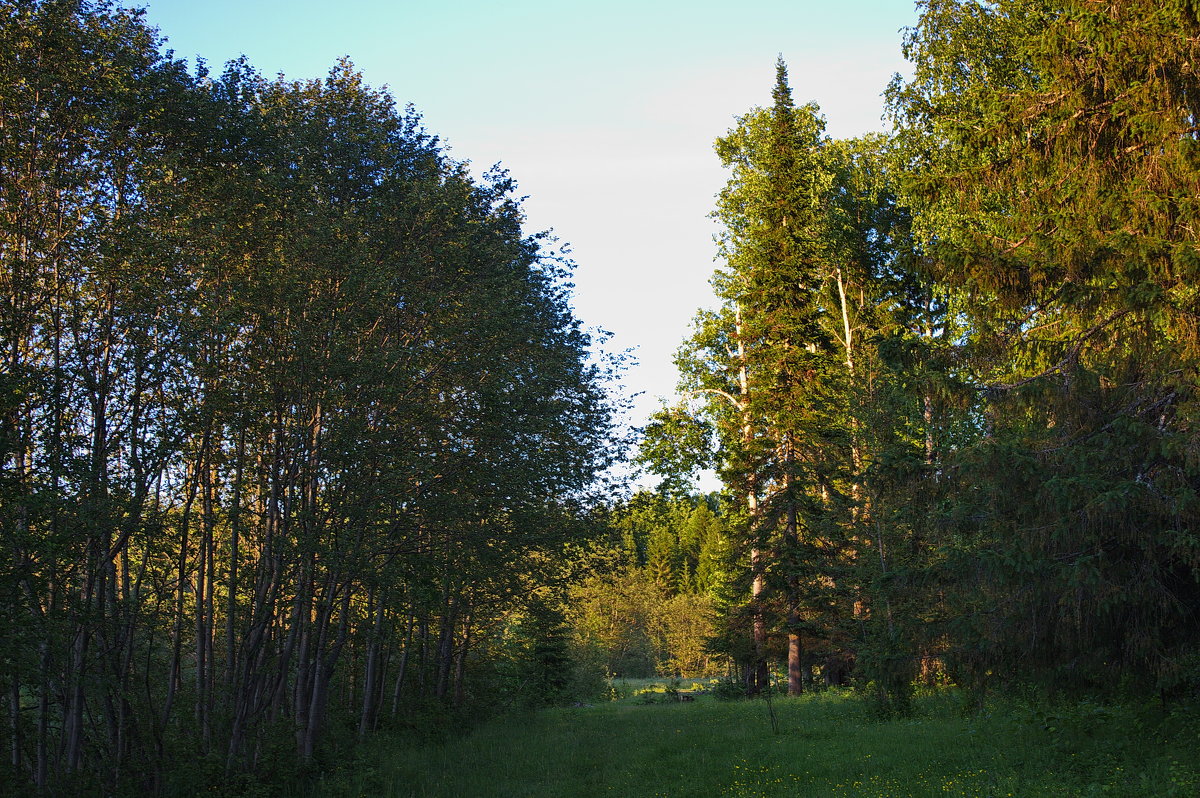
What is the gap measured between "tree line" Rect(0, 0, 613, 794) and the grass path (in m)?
3.36

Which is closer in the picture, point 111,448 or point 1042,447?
point 1042,447

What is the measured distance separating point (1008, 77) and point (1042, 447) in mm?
13492

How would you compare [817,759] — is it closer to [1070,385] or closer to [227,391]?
[1070,385]

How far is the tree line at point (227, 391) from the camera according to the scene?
10734 millimetres

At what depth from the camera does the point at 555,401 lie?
17.0 metres

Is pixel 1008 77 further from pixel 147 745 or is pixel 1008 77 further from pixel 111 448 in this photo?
pixel 147 745

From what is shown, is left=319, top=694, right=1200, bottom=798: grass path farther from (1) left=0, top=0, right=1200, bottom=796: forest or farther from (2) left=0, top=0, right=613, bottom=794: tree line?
(2) left=0, top=0, right=613, bottom=794: tree line

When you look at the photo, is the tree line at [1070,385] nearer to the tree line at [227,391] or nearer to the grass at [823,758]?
the grass at [823,758]

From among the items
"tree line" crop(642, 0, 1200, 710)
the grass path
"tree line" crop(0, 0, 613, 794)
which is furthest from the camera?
"tree line" crop(0, 0, 613, 794)

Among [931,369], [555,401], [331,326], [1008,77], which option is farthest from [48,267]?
[1008,77]

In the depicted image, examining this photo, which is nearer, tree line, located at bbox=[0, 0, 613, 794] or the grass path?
the grass path

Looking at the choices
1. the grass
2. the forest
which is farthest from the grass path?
the forest

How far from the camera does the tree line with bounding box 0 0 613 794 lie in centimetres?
1073

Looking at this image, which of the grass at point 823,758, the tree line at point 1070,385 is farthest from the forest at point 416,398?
the grass at point 823,758
